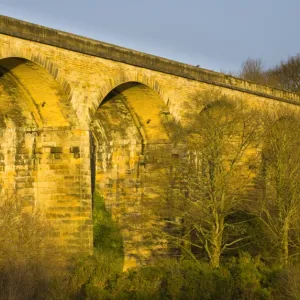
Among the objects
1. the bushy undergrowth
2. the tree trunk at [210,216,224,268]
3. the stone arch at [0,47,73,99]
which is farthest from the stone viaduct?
the tree trunk at [210,216,224,268]

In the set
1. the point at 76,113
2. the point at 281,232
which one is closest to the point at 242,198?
the point at 281,232

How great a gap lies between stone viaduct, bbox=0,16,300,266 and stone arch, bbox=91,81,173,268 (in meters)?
0.03

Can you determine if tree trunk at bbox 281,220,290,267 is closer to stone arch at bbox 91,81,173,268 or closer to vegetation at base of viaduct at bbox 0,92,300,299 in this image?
vegetation at base of viaduct at bbox 0,92,300,299

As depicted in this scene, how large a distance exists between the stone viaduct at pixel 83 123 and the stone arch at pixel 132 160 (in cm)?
3

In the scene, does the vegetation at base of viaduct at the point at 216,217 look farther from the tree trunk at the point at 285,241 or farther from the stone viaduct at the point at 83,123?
the stone viaduct at the point at 83,123

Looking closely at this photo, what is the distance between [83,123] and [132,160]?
5.70 meters

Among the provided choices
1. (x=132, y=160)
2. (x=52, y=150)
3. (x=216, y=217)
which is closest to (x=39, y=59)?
(x=52, y=150)

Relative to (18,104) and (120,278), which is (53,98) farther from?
(120,278)

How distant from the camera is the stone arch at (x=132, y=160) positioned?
26469 millimetres

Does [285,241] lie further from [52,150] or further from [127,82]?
[52,150]

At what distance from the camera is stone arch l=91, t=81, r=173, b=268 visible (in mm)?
26469

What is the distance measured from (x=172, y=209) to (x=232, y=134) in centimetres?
308

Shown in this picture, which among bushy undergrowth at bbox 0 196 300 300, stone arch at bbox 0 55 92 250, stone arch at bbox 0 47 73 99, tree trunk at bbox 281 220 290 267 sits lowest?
bushy undergrowth at bbox 0 196 300 300

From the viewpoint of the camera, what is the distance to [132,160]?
27.4 m
